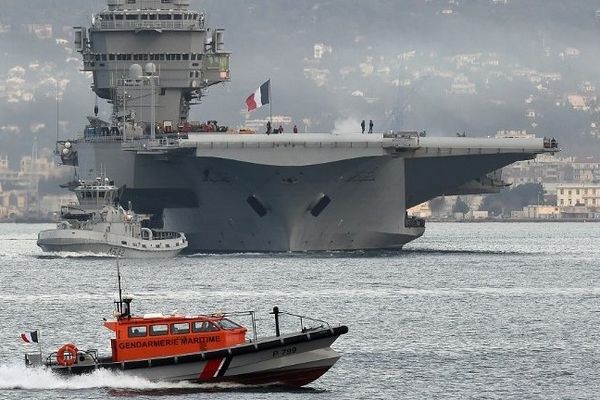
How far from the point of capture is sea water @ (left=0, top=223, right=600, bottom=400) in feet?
144

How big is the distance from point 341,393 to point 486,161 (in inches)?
1881

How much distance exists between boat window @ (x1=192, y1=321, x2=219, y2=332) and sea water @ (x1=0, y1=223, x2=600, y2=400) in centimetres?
130

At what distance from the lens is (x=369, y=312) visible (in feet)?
208

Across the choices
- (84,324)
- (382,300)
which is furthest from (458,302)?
(84,324)

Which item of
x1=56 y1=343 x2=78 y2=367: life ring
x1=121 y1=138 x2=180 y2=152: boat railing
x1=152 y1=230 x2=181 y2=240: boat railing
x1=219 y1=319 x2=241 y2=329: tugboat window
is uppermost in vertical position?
x1=121 y1=138 x2=180 y2=152: boat railing

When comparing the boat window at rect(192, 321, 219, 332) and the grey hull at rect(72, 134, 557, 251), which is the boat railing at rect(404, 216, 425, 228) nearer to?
the grey hull at rect(72, 134, 557, 251)

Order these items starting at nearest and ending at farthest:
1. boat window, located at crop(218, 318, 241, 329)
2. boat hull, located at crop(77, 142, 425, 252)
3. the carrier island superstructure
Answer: boat window, located at crop(218, 318, 241, 329)
the carrier island superstructure
boat hull, located at crop(77, 142, 425, 252)

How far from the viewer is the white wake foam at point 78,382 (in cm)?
4228

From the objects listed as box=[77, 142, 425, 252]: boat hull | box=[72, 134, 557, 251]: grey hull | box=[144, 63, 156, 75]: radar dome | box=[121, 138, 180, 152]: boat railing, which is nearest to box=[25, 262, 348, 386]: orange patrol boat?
box=[72, 134, 557, 251]: grey hull

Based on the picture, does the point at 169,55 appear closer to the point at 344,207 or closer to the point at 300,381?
the point at 344,207

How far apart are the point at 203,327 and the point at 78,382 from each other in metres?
3.11

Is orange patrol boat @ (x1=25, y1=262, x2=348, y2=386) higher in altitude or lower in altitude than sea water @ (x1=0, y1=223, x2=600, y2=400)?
higher

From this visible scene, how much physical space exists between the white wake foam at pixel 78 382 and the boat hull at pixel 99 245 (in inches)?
1898

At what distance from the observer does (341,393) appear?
43438 mm
